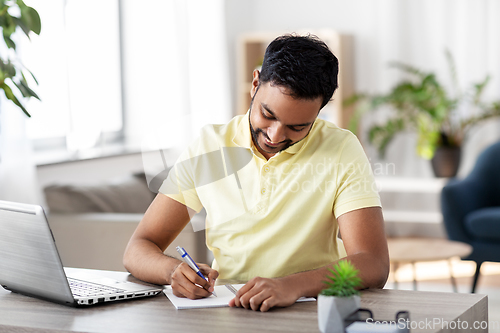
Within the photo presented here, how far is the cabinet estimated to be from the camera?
4.98 metres

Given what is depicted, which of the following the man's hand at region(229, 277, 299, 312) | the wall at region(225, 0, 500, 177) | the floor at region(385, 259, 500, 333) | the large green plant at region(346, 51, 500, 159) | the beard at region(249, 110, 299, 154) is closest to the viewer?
the man's hand at region(229, 277, 299, 312)

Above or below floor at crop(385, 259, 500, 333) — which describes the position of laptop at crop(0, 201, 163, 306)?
above

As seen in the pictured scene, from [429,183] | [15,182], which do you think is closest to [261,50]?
[429,183]

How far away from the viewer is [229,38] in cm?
544

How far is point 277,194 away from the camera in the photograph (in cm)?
141

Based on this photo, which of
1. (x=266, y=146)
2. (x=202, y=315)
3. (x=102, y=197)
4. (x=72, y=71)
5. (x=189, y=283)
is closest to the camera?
(x=202, y=315)

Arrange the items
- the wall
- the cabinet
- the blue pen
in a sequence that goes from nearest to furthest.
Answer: the blue pen, the wall, the cabinet

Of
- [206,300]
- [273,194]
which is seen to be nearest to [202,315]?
[206,300]

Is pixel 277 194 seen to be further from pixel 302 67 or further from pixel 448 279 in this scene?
pixel 448 279

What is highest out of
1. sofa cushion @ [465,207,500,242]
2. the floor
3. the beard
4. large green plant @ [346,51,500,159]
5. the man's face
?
the man's face

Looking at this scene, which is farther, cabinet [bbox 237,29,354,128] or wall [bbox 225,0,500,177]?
cabinet [bbox 237,29,354,128]

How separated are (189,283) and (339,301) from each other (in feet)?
1.21

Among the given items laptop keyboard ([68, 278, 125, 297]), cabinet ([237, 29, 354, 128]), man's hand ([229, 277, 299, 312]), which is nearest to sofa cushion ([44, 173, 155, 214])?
laptop keyboard ([68, 278, 125, 297])

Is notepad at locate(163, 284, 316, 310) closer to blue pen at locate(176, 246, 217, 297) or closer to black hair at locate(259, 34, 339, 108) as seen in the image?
blue pen at locate(176, 246, 217, 297)
